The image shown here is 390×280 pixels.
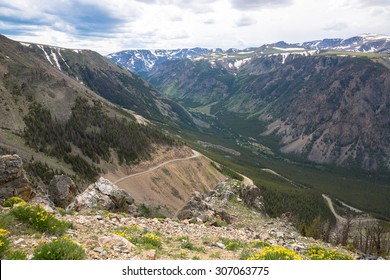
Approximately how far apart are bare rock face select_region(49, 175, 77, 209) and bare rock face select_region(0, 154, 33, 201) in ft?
17.1

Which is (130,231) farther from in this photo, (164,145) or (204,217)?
(164,145)

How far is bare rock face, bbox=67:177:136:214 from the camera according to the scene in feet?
150

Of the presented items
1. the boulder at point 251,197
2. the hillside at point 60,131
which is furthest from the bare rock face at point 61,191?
the hillside at point 60,131

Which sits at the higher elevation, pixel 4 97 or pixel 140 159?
pixel 4 97

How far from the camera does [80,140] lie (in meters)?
155

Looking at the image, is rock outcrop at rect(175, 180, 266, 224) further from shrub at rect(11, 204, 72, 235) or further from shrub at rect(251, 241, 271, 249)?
shrub at rect(11, 204, 72, 235)

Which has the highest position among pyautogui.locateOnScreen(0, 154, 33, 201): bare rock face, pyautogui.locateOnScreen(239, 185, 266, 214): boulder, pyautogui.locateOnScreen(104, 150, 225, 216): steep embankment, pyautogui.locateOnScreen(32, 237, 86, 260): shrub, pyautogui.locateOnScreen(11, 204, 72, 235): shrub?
pyautogui.locateOnScreen(32, 237, 86, 260): shrub

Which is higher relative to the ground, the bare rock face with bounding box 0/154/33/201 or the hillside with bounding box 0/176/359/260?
the hillside with bounding box 0/176/359/260

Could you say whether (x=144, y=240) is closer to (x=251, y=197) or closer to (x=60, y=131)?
(x=251, y=197)

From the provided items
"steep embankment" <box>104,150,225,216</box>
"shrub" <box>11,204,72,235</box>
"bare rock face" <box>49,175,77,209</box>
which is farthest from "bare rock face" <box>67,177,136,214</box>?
"steep embankment" <box>104,150,225,216</box>

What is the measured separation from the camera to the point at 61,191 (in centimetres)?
5272

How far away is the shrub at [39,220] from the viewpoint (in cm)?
1884
